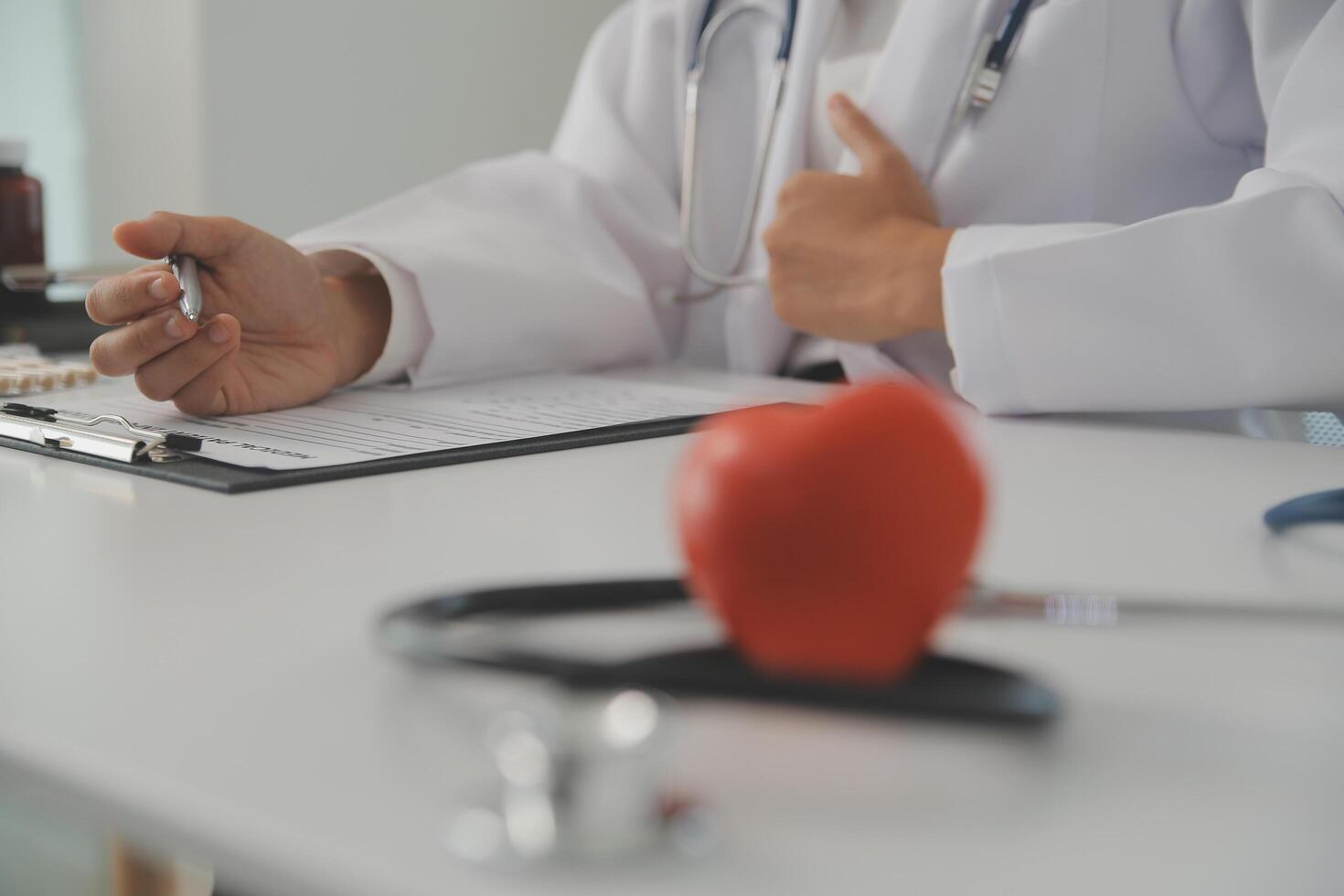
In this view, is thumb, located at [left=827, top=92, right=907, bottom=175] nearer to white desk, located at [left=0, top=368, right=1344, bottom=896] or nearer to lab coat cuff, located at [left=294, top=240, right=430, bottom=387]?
lab coat cuff, located at [left=294, top=240, right=430, bottom=387]

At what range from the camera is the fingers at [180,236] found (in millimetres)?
621

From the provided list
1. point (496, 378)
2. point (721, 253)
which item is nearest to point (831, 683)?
point (496, 378)

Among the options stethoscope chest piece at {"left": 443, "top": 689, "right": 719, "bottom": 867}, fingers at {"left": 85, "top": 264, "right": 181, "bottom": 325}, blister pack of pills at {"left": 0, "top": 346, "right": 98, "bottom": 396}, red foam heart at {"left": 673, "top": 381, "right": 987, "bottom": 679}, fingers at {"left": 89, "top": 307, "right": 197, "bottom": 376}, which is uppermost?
red foam heart at {"left": 673, "top": 381, "right": 987, "bottom": 679}

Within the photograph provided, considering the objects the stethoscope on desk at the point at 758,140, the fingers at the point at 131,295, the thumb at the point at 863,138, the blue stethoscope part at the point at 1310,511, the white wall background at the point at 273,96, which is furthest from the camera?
A: the white wall background at the point at 273,96

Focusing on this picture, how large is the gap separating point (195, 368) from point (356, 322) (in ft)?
0.56

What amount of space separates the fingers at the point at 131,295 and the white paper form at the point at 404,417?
0.17ft

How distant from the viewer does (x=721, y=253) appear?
1083 millimetres

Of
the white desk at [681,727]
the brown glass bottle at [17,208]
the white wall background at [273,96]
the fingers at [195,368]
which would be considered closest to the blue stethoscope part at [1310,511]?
the white desk at [681,727]

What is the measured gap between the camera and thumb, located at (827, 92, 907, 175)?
0.85 m

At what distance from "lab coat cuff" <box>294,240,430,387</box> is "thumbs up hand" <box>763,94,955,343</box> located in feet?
0.80

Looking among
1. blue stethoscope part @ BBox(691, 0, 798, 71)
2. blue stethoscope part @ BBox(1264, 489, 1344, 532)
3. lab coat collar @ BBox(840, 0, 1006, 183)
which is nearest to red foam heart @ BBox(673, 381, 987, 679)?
blue stethoscope part @ BBox(1264, 489, 1344, 532)

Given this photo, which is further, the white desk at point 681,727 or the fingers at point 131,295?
the fingers at point 131,295

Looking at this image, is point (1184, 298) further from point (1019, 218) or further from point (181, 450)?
point (181, 450)

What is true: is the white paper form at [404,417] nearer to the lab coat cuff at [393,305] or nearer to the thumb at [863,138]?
the lab coat cuff at [393,305]
